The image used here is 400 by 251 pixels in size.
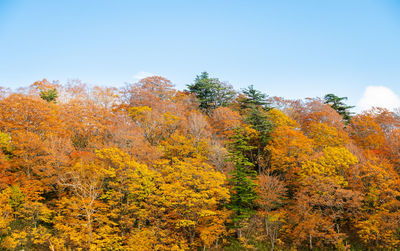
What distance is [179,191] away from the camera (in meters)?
24.1

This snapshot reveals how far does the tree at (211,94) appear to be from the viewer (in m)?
51.3

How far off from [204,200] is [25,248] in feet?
50.9

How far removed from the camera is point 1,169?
24.7 m

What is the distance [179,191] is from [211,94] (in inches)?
1248

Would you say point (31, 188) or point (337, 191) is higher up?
point (31, 188)

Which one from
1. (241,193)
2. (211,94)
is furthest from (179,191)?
(211,94)

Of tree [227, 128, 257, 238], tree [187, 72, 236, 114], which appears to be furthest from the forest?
tree [187, 72, 236, 114]

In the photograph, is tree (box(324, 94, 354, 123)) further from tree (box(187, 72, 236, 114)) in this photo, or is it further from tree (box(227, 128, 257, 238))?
tree (box(227, 128, 257, 238))

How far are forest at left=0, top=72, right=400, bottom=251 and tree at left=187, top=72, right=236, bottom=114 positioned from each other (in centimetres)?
1658

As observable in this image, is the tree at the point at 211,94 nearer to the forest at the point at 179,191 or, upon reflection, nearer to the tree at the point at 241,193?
the forest at the point at 179,191

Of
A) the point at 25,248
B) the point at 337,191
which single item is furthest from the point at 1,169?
the point at 337,191

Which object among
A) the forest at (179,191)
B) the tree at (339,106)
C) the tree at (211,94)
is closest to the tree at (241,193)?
the forest at (179,191)

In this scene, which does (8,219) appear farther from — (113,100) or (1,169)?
(113,100)

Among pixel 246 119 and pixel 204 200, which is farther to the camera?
pixel 246 119
